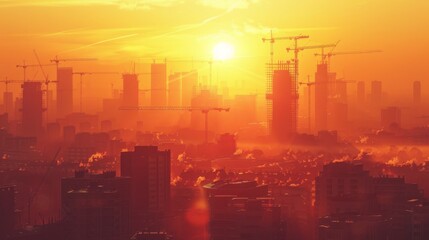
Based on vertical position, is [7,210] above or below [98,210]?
below

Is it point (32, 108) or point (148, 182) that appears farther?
point (32, 108)

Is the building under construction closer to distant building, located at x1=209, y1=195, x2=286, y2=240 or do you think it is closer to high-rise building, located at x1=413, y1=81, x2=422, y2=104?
high-rise building, located at x1=413, y1=81, x2=422, y2=104

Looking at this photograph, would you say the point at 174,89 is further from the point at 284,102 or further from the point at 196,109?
the point at 284,102

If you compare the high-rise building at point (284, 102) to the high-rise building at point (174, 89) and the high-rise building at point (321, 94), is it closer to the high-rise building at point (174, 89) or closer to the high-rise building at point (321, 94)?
the high-rise building at point (321, 94)

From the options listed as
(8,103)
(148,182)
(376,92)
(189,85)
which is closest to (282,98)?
(376,92)

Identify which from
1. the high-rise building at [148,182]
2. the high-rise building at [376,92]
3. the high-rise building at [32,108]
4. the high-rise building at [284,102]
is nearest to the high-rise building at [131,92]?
the high-rise building at [32,108]
